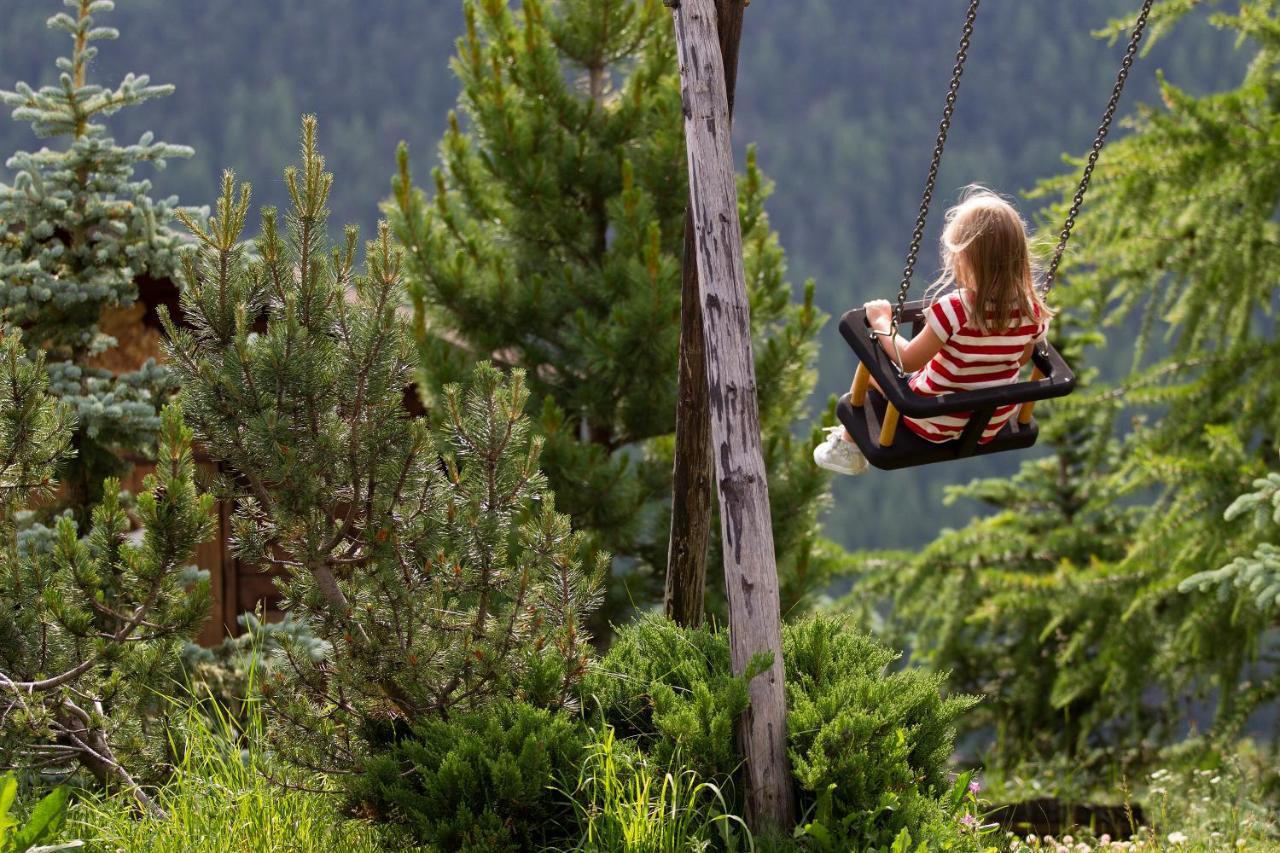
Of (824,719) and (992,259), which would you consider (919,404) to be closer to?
(992,259)

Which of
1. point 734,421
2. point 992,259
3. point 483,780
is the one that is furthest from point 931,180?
point 483,780

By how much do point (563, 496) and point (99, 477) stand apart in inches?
86.0

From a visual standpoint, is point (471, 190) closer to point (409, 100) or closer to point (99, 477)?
point (99, 477)

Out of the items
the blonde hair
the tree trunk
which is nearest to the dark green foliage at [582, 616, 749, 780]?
the tree trunk

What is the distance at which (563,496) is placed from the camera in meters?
6.61

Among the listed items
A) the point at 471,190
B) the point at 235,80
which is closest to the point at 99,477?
the point at 471,190

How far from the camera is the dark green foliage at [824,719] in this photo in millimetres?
3400

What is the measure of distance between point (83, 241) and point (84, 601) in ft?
7.70

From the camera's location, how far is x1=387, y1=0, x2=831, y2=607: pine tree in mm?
6762

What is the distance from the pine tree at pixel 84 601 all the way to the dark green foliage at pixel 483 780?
0.76 metres

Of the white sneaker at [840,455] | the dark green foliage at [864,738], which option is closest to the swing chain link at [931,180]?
the white sneaker at [840,455]

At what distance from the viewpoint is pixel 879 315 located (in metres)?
3.59

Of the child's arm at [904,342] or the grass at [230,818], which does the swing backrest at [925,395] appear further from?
the grass at [230,818]

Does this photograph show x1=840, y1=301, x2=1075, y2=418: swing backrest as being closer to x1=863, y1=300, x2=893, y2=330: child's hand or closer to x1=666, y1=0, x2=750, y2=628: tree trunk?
x1=863, y1=300, x2=893, y2=330: child's hand
